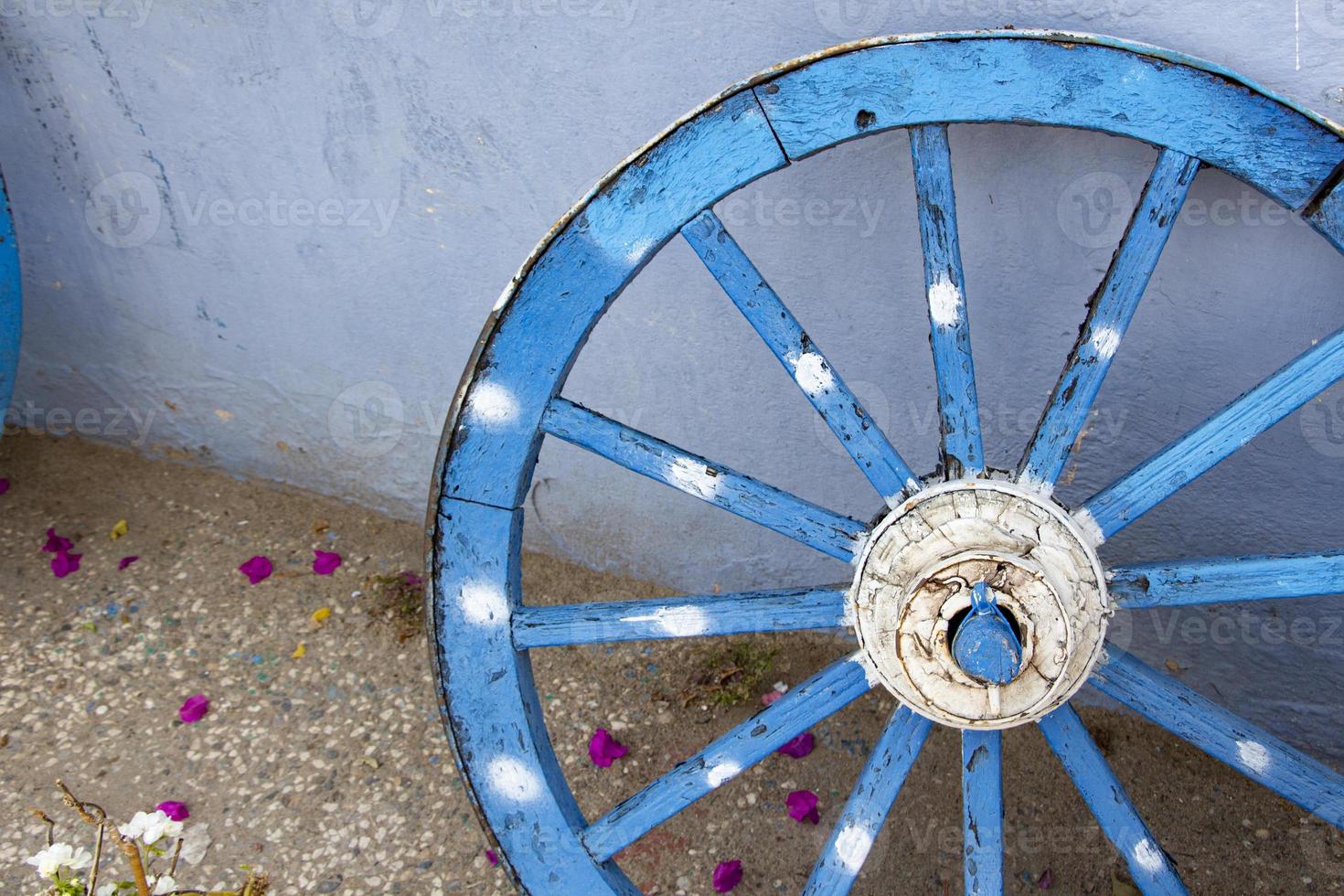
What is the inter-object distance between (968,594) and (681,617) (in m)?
0.37

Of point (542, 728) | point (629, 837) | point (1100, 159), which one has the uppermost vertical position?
point (1100, 159)

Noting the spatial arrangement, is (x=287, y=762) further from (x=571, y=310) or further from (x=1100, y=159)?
(x=1100, y=159)

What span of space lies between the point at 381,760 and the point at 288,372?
81 centimetres

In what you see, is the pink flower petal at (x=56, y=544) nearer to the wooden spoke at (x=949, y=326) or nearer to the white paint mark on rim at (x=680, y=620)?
the white paint mark on rim at (x=680, y=620)

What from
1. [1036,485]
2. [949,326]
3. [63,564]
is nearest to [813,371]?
[949,326]

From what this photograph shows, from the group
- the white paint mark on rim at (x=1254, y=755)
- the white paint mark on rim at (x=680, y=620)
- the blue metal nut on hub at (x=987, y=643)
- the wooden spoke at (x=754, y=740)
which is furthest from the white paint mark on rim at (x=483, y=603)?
the white paint mark on rim at (x=1254, y=755)

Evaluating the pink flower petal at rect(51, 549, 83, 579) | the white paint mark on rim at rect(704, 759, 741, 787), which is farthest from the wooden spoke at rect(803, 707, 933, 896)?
the pink flower petal at rect(51, 549, 83, 579)

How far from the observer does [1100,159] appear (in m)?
1.51

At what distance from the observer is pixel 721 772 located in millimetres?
1427

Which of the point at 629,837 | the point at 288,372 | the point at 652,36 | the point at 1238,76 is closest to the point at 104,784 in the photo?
the point at 288,372

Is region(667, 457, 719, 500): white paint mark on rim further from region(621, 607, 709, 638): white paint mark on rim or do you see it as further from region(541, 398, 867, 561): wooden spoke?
region(621, 607, 709, 638): white paint mark on rim

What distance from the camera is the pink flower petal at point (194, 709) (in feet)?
6.72

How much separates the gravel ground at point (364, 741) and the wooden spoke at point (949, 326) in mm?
816

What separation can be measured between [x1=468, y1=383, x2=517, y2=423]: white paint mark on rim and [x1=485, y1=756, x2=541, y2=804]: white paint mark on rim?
454mm
